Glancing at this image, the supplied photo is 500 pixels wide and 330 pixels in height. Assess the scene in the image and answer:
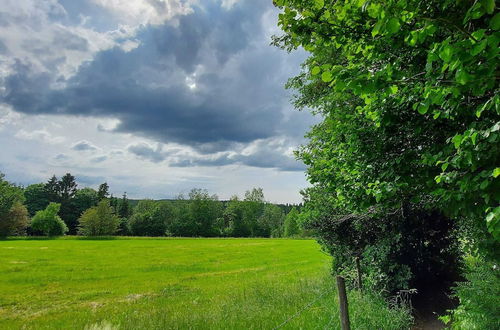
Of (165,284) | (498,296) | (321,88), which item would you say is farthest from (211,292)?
(498,296)

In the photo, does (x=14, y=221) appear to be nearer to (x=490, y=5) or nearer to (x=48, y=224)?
(x=48, y=224)

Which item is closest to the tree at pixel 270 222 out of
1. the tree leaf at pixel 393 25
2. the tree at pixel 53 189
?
the tree at pixel 53 189

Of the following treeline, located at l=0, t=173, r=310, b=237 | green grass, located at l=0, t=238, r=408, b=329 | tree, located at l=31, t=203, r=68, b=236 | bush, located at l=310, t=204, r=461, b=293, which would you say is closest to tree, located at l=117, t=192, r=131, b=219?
treeline, located at l=0, t=173, r=310, b=237

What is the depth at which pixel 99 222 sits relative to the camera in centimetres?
8506

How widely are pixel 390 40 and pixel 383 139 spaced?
8.39 ft

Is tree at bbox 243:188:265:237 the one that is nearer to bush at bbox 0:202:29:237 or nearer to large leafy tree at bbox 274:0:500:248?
bush at bbox 0:202:29:237

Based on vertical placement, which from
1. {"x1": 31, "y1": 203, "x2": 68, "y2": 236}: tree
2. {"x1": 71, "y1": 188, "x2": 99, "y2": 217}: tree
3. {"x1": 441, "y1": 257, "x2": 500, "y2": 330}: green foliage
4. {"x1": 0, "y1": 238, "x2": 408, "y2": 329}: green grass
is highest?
{"x1": 71, "y1": 188, "x2": 99, "y2": 217}: tree

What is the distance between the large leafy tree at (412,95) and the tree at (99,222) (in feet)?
294

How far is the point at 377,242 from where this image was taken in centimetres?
1171

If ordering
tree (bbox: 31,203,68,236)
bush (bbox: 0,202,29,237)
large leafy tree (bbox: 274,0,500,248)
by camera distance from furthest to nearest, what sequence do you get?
tree (bbox: 31,203,68,236)
bush (bbox: 0,202,29,237)
large leafy tree (bbox: 274,0,500,248)

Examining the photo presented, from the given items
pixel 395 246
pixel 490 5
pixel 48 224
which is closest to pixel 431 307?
pixel 395 246

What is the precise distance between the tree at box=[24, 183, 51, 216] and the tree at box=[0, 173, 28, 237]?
693 inches

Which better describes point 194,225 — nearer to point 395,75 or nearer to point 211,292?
point 211,292

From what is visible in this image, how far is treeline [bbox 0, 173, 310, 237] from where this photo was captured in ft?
268
